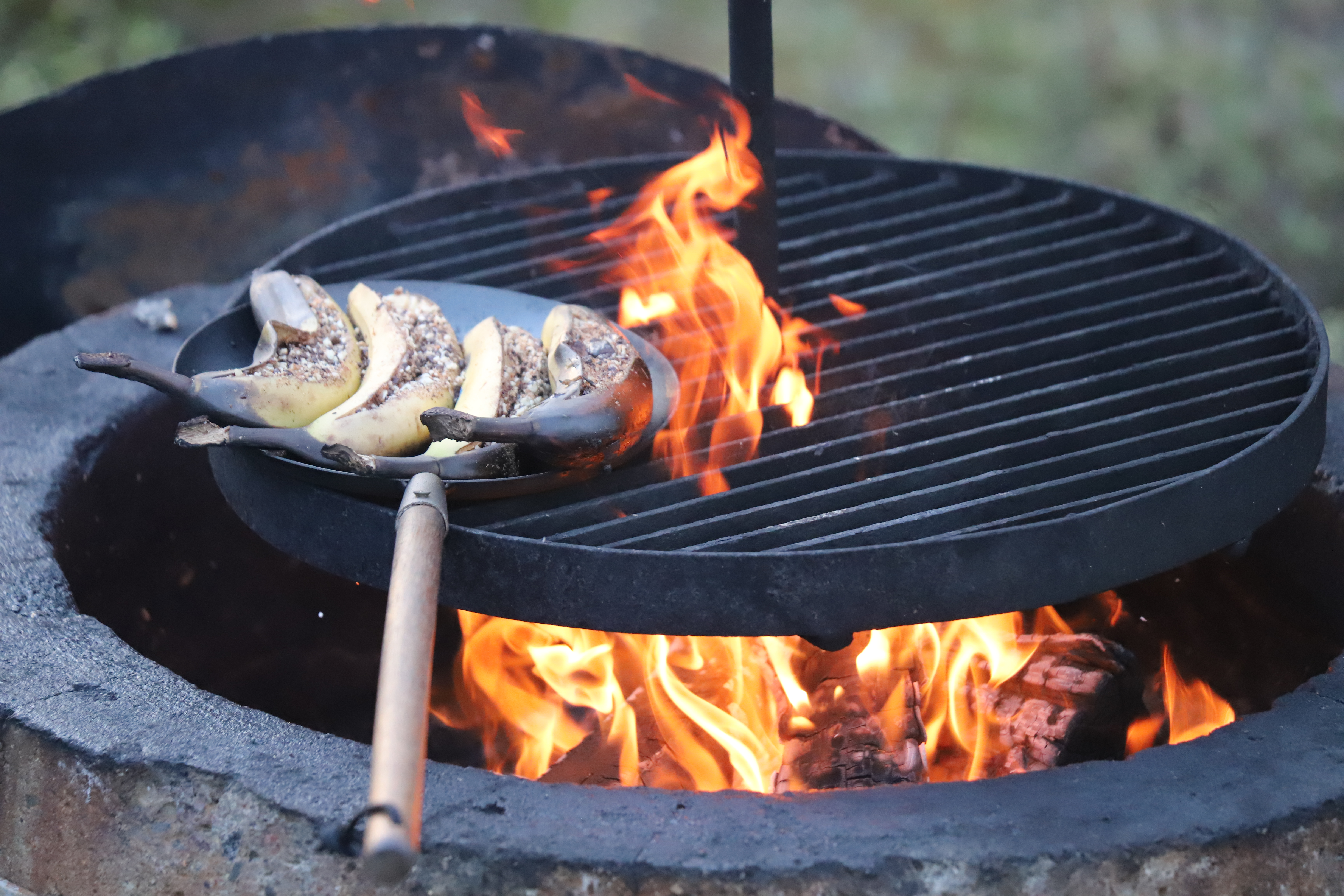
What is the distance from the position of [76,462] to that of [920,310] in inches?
67.8

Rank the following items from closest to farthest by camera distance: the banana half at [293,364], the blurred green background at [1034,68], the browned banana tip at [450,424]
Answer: the browned banana tip at [450,424] < the banana half at [293,364] < the blurred green background at [1034,68]

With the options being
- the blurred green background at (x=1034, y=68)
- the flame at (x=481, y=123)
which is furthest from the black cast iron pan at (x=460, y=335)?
the blurred green background at (x=1034, y=68)

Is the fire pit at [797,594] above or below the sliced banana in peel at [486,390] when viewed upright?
below

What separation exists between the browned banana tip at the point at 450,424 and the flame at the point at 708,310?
40cm

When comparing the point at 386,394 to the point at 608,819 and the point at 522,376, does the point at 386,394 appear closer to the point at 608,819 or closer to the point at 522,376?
the point at 522,376

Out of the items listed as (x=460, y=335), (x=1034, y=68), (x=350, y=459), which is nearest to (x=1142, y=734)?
(x=460, y=335)

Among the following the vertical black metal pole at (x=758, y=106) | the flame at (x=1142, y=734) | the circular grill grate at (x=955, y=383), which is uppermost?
the vertical black metal pole at (x=758, y=106)

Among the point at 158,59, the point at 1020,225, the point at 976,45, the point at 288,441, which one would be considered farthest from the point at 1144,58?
the point at 288,441

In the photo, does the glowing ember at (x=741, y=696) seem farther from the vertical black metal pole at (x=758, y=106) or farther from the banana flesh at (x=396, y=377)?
the vertical black metal pole at (x=758, y=106)

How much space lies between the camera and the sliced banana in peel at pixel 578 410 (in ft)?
6.01

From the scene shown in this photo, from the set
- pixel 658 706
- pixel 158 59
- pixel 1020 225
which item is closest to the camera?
pixel 658 706

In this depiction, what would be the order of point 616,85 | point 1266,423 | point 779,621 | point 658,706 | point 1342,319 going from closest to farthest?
point 779,621 < point 1266,423 < point 658,706 < point 616,85 < point 1342,319

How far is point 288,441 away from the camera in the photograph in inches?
73.4

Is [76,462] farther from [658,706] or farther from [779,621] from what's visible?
[779,621]
